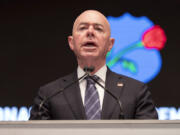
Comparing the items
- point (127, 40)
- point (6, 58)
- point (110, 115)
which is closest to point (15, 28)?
point (6, 58)

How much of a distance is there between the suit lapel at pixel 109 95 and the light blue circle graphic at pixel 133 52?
6.02 ft

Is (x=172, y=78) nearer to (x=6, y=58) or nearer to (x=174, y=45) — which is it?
(x=174, y=45)

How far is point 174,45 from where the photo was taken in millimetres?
4430

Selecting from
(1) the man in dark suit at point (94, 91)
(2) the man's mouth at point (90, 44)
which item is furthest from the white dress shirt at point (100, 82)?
(2) the man's mouth at point (90, 44)

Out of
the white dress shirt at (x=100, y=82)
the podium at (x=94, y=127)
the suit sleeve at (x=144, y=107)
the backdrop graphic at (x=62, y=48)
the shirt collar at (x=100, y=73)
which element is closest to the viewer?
the podium at (x=94, y=127)

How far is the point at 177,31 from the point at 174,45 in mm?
169

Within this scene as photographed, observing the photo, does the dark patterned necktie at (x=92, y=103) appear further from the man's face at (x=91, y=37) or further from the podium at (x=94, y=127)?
the podium at (x=94, y=127)

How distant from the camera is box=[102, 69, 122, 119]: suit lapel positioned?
7.53ft

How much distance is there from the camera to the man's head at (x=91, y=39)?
2.50 metres

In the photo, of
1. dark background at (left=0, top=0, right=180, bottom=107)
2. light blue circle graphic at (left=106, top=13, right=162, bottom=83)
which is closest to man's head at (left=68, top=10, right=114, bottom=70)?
light blue circle graphic at (left=106, top=13, right=162, bottom=83)

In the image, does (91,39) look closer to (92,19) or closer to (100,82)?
(92,19)

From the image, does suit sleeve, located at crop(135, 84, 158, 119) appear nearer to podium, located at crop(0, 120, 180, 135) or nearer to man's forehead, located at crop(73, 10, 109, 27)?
man's forehead, located at crop(73, 10, 109, 27)

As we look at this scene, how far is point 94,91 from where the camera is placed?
2.39m

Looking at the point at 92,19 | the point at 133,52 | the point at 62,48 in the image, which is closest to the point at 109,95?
the point at 92,19
